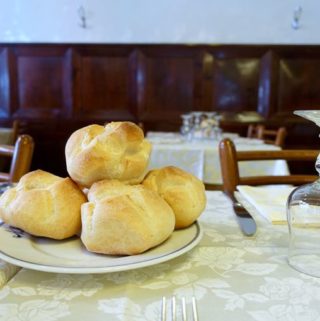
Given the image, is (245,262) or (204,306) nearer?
(204,306)

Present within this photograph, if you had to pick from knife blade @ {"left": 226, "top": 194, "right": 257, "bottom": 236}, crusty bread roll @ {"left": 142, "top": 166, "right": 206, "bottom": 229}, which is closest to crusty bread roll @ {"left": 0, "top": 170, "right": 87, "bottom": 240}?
crusty bread roll @ {"left": 142, "top": 166, "right": 206, "bottom": 229}

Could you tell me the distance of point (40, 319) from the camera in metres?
0.39

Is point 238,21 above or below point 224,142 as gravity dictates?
above

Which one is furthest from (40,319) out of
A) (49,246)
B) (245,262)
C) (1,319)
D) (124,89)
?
(124,89)

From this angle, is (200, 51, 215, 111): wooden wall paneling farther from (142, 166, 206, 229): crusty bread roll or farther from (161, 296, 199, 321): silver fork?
(161, 296, 199, 321): silver fork

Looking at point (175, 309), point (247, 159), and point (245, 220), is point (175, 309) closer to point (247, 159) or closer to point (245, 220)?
point (245, 220)

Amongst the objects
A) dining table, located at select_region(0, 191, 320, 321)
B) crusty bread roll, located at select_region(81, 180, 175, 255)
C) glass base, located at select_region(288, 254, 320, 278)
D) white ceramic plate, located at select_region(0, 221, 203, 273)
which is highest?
crusty bread roll, located at select_region(81, 180, 175, 255)

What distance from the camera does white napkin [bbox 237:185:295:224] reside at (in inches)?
27.6

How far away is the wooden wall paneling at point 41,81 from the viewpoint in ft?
12.9

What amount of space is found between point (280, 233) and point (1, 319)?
1.60 feet

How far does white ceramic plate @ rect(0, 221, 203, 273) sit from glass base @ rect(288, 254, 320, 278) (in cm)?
14

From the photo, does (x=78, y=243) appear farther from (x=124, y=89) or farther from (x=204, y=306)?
(x=124, y=89)

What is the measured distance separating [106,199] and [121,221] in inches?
1.5

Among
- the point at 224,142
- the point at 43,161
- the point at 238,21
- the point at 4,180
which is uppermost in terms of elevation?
the point at 238,21
